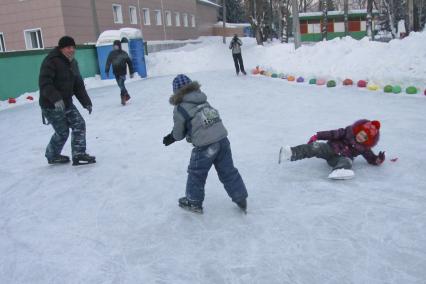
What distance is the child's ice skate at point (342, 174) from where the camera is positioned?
13.8 feet

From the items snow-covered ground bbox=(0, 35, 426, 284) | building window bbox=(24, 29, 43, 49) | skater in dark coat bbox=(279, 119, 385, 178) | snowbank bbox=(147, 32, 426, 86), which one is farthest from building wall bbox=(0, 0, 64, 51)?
skater in dark coat bbox=(279, 119, 385, 178)

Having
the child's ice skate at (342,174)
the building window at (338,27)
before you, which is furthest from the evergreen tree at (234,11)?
the child's ice skate at (342,174)

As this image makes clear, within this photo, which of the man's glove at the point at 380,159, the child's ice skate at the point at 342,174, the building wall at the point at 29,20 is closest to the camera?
the child's ice skate at the point at 342,174

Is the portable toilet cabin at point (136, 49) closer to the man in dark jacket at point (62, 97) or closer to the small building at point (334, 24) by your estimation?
the man in dark jacket at point (62, 97)

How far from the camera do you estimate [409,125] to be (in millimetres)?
6254

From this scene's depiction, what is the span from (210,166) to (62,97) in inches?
95.9

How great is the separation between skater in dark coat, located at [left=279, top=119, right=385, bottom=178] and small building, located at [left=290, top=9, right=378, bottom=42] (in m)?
34.6

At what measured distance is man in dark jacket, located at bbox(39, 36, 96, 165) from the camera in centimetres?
475

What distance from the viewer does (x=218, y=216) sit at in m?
3.61

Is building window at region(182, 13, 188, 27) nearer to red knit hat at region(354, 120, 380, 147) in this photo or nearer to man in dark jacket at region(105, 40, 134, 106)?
man in dark jacket at region(105, 40, 134, 106)

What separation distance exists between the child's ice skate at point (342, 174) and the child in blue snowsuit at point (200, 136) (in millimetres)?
1164

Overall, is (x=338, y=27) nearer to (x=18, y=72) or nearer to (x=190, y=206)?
(x=18, y=72)

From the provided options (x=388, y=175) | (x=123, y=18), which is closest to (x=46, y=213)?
(x=388, y=175)

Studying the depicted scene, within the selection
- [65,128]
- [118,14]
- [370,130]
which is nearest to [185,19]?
[118,14]
